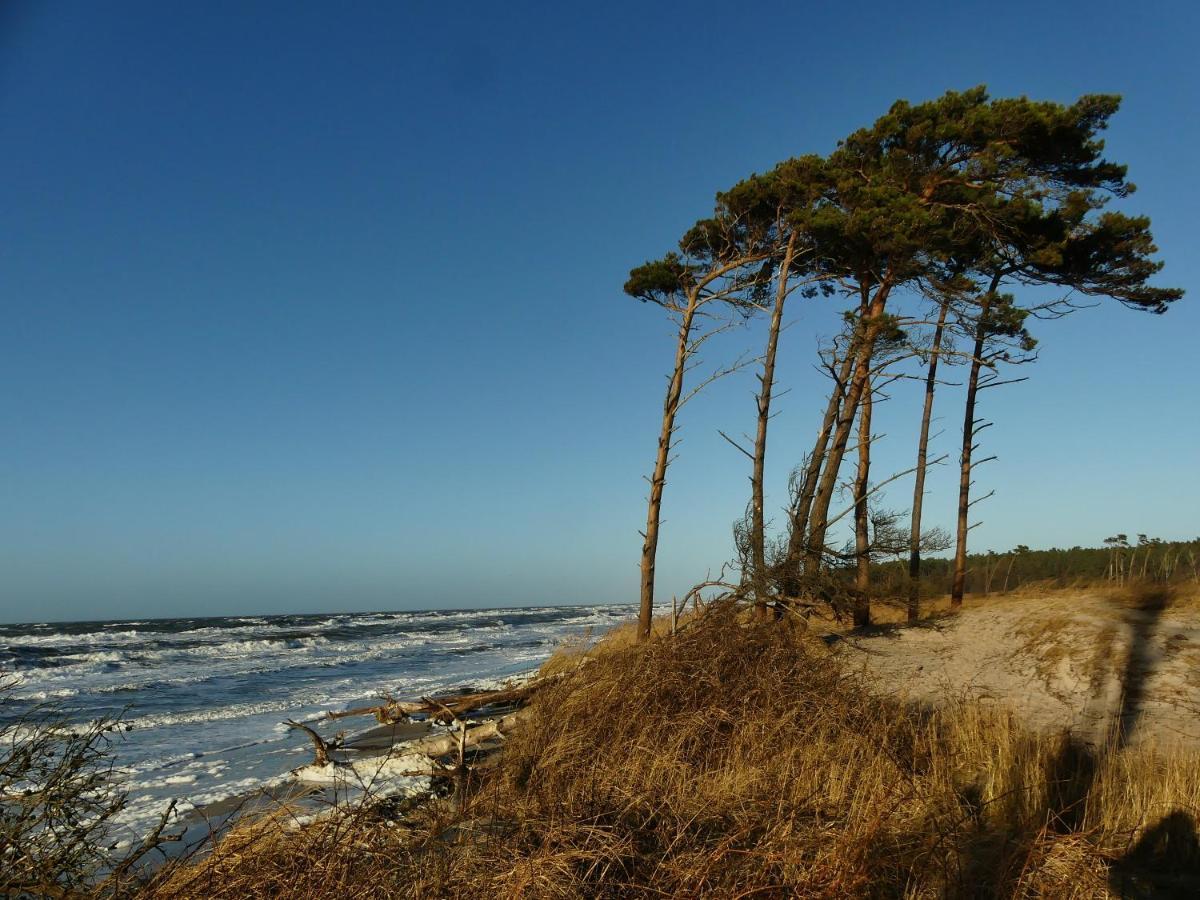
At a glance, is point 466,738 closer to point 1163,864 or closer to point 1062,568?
point 1163,864

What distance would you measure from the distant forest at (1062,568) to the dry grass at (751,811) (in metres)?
10.2

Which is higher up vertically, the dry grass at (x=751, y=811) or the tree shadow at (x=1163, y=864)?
the dry grass at (x=751, y=811)

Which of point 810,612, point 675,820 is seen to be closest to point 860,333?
point 810,612

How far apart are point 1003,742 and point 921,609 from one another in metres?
12.7

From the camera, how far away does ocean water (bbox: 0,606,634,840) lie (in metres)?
9.84

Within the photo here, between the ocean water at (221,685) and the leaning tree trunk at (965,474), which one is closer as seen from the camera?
the ocean water at (221,685)

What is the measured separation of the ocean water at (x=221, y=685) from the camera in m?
9.84

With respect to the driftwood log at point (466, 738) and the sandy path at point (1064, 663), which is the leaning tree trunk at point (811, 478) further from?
the driftwood log at point (466, 738)

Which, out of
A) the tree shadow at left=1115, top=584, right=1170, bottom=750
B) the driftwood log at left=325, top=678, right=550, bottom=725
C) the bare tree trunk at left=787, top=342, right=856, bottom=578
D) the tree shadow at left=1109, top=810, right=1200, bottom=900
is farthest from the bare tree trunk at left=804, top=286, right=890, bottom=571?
the tree shadow at left=1109, top=810, right=1200, bottom=900

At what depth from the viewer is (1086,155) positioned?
16547mm

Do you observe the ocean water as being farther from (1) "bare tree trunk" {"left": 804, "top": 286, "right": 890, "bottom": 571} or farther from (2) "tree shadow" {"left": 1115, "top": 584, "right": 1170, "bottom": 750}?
(2) "tree shadow" {"left": 1115, "top": 584, "right": 1170, "bottom": 750}

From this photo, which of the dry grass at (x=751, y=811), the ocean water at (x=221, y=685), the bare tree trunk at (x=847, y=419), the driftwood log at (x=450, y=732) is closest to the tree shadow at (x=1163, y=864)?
the dry grass at (x=751, y=811)

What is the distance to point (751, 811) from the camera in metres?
4.45

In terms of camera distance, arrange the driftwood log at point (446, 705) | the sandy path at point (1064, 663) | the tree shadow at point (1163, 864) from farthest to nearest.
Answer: the driftwood log at point (446, 705) < the sandy path at point (1064, 663) < the tree shadow at point (1163, 864)
